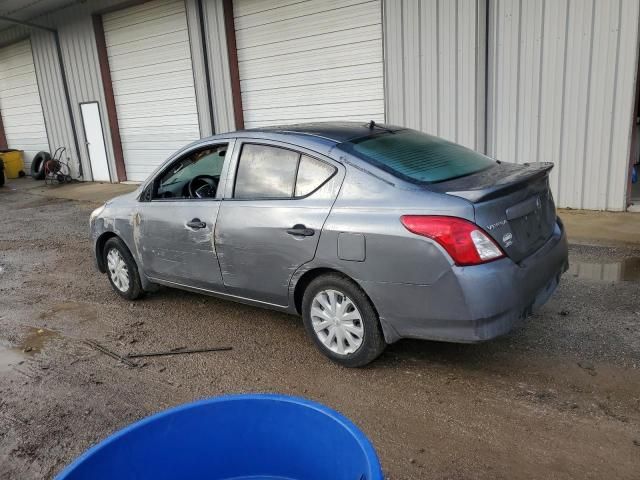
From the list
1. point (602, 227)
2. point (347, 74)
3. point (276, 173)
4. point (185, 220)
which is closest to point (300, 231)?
point (276, 173)

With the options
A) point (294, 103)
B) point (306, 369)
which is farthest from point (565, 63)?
point (306, 369)

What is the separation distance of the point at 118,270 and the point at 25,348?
1.14 metres

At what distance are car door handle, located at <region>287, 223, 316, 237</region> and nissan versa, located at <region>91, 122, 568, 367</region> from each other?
10 mm

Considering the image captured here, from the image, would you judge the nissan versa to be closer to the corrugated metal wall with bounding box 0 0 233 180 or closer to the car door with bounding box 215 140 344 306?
the car door with bounding box 215 140 344 306

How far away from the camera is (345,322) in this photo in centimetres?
370

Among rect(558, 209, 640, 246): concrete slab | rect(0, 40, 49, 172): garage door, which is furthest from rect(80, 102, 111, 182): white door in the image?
rect(558, 209, 640, 246): concrete slab

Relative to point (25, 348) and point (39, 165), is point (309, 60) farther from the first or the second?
point (39, 165)

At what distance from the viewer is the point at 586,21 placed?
732 centimetres

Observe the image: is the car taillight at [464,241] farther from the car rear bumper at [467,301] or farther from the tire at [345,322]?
the tire at [345,322]

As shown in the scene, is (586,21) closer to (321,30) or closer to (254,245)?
(321,30)

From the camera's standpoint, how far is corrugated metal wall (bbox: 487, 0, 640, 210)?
7.27m

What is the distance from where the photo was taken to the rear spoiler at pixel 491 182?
3.27 metres

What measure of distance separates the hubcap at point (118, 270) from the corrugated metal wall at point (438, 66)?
560 cm

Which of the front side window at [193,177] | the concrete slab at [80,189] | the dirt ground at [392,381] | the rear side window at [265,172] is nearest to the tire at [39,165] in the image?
the concrete slab at [80,189]
